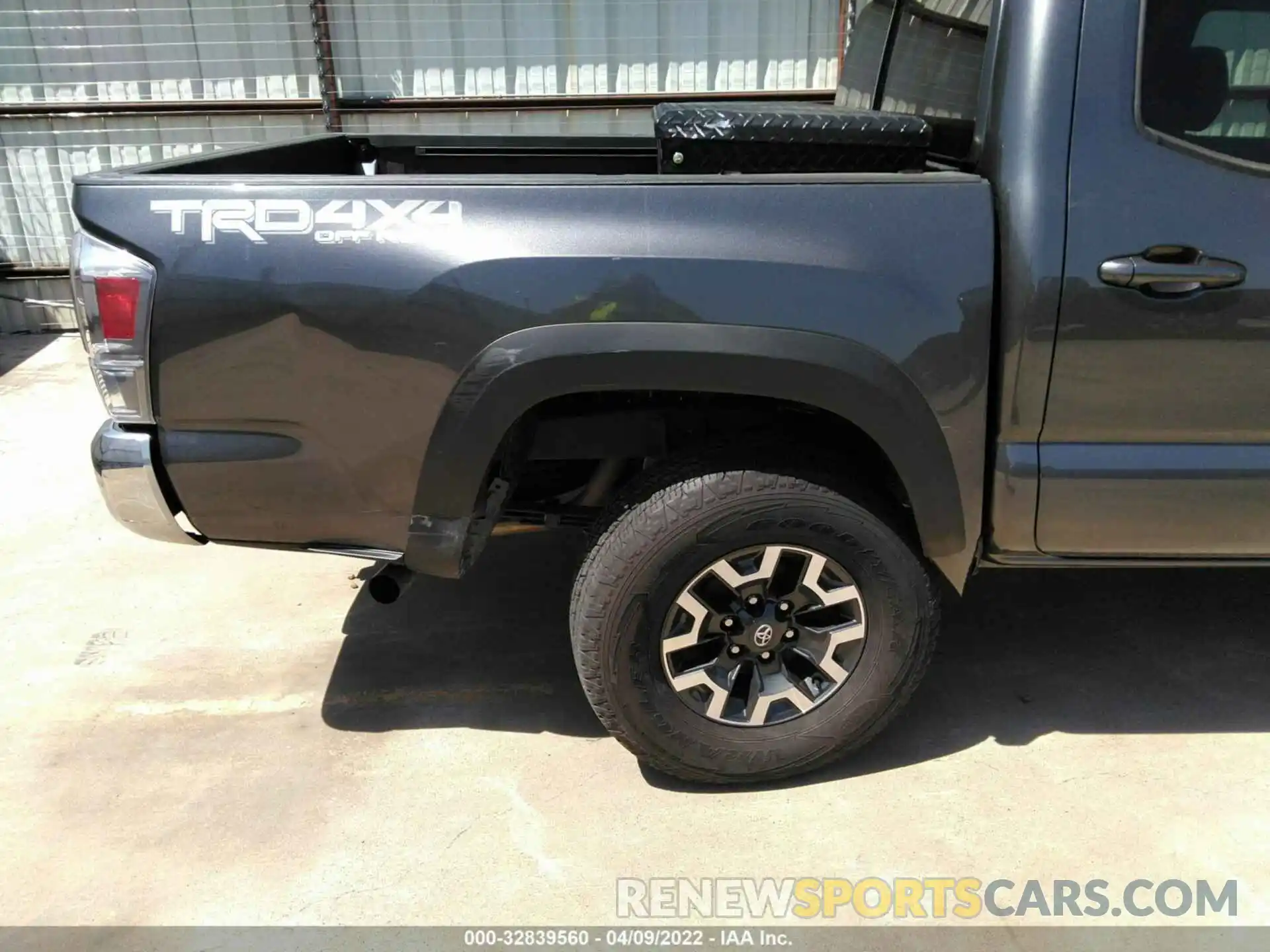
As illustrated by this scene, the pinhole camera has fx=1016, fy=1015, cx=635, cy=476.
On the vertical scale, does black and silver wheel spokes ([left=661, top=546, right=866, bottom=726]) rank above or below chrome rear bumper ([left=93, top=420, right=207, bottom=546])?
below

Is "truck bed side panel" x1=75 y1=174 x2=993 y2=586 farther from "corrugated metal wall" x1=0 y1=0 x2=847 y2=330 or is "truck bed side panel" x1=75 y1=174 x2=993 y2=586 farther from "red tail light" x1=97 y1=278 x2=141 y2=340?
"corrugated metal wall" x1=0 y1=0 x2=847 y2=330

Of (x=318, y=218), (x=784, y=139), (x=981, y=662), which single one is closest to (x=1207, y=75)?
(x=784, y=139)

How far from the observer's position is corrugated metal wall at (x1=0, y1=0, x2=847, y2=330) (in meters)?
7.35

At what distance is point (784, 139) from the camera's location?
2.86 meters

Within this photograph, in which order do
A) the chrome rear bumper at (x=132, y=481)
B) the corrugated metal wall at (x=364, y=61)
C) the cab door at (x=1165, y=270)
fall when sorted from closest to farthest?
1. the cab door at (x=1165, y=270)
2. the chrome rear bumper at (x=132, y=481)
3. the corrugated metal wall at (x=364, y=61)

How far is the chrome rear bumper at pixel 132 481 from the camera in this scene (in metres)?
2.43

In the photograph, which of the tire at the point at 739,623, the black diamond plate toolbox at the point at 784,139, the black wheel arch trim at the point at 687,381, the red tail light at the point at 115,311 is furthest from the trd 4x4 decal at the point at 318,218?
the black diamond plate toolbox at the point at 784,139

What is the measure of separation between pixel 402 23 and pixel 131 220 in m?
5.79

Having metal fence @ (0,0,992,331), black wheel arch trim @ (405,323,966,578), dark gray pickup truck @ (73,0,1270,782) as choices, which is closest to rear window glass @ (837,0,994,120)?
dark gray pickup truck @ (73,0,1270,782)

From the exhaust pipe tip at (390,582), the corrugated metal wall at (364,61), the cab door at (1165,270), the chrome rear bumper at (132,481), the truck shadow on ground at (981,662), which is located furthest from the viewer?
the corrugated metal wall at (364,61)

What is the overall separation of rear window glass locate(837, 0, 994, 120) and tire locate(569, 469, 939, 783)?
1.12 meters

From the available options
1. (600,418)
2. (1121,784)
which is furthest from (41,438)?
(1121,784)

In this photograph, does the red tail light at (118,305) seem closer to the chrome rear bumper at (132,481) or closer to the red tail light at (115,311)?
the red tail light at (115,311)

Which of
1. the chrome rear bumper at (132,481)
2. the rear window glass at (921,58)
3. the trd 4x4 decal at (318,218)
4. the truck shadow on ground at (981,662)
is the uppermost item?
the rear window glass at (921,58)
